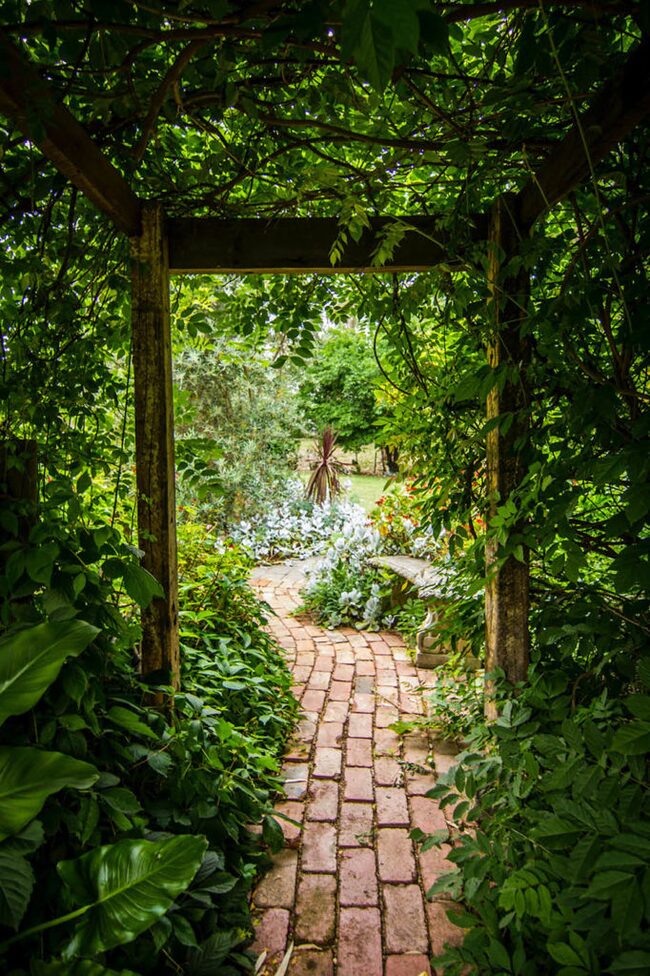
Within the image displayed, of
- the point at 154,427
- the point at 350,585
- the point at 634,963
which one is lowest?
the point at 350,585

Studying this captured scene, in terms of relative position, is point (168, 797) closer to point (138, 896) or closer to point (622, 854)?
point (138, 896)

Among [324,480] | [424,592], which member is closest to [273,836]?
[424,592]

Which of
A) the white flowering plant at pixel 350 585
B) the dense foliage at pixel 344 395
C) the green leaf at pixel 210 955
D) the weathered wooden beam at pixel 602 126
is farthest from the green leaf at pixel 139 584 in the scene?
the dense foliage at pixel 344 395

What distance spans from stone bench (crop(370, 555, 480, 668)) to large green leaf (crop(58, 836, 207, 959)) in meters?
1.79

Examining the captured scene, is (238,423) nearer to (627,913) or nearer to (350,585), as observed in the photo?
(350,585)

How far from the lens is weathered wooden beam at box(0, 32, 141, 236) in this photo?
126cm

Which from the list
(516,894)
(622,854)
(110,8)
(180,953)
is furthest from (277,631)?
(110,8)

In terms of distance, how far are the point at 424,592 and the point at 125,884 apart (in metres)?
3.48

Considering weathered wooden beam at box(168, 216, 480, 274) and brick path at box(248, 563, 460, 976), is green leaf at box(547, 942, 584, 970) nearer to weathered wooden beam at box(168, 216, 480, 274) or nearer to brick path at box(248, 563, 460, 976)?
brick path at box(248, 563, 460, 976)

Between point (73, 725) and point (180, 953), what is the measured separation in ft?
2.73

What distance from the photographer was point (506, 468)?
87.6 inches

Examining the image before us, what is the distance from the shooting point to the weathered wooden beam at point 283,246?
2.28 meters

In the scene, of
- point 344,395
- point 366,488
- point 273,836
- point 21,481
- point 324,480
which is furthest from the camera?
point 344,395

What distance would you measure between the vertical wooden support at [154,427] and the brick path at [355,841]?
Result: 2.97ft
